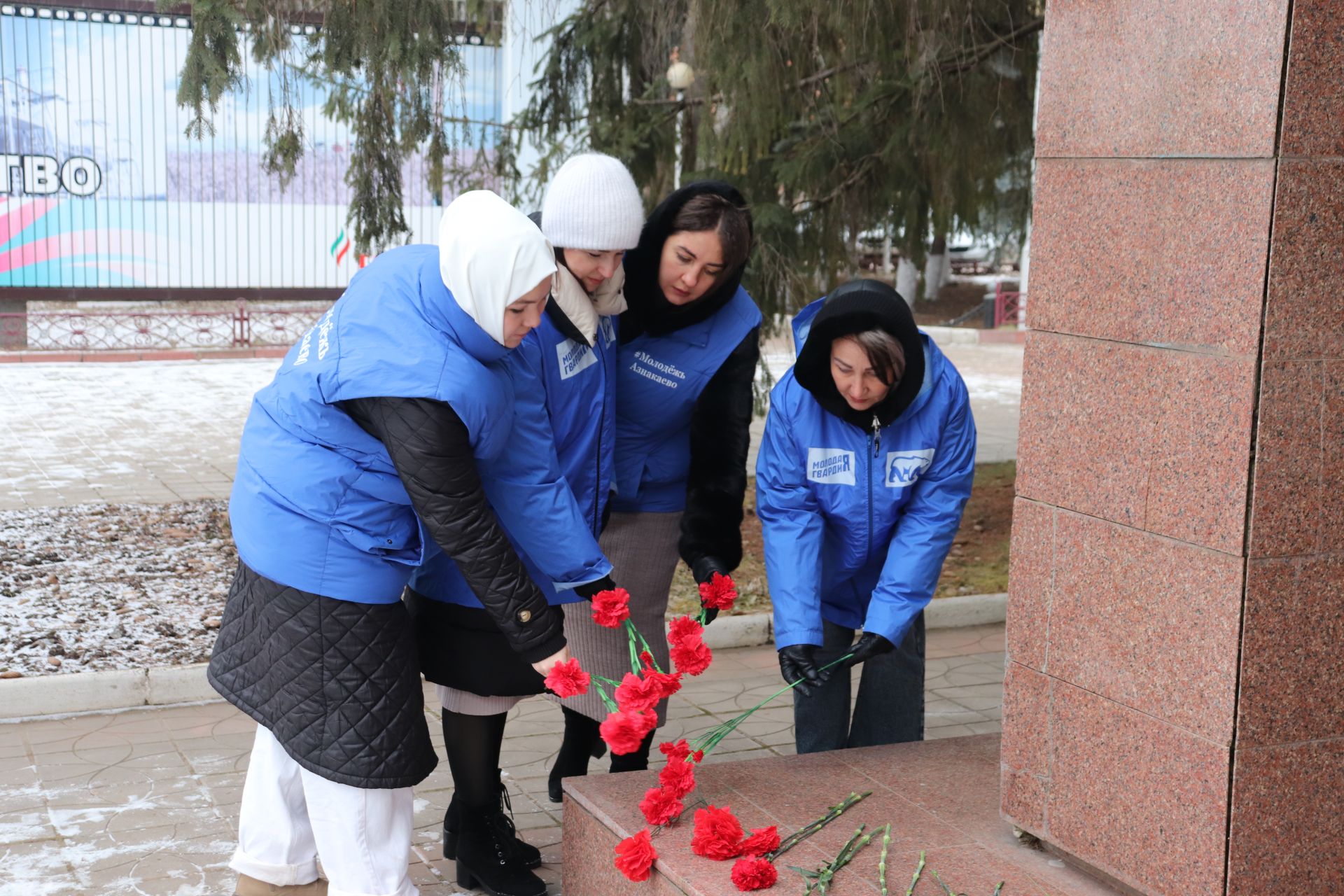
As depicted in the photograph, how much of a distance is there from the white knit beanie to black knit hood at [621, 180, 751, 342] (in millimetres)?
250

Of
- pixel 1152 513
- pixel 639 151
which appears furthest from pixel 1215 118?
pixel 639 151

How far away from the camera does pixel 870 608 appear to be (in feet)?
10.6

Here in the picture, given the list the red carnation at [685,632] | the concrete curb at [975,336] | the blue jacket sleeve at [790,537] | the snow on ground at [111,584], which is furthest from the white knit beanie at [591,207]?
the concrete curb at [975,336]

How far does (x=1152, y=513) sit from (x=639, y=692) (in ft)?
3.46

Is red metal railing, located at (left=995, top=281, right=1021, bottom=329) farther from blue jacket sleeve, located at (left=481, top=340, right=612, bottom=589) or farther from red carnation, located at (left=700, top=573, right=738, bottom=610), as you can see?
blue jacket sleeve, located at (left=481, top=340, right=612, bottom=589)

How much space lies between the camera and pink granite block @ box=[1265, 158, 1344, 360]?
2281 mm

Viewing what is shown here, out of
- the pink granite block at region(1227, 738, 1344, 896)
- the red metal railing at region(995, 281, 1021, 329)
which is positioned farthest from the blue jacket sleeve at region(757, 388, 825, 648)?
the red metal railing at region(995, 281, 1021, 329)

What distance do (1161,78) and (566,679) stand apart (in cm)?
161

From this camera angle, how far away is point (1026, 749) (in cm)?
285

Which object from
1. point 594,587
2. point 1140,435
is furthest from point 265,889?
point 1140,435

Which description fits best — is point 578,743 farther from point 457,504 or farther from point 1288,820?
point 1288,820

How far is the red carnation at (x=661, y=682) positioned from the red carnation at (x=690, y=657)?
0.04 m

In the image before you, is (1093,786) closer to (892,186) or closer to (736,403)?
(736,403)

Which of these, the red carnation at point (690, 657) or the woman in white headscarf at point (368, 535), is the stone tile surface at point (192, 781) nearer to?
the red carnation at point (690, 657)
